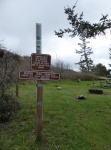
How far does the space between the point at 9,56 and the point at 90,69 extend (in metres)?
38.1

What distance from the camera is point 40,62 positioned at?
5.73 m

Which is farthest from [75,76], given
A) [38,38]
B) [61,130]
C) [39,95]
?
[39,95]

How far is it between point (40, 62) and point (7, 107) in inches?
91.0

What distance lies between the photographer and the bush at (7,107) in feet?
23.4

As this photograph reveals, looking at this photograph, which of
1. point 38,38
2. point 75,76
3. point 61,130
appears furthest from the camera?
point 75,76

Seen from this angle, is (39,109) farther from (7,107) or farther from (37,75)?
(7,107)

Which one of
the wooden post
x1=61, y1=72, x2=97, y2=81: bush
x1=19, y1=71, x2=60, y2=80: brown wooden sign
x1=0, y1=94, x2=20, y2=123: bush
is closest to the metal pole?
the wooden post

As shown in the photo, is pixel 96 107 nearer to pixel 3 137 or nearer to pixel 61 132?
pixel 61 132

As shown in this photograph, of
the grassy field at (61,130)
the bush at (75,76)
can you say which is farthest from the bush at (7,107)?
the bush at (75,76)

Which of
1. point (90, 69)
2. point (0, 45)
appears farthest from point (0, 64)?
point (90, 69)

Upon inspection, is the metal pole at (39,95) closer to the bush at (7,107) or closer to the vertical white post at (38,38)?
the vertical white post at (38,38)

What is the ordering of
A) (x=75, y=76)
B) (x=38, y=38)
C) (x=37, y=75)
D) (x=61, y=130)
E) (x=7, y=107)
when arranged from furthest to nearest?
(x=75, y=76) → (x=7, y=107) → (x=61, y=130) → (x=38, y=38) → (x=37, y=75)

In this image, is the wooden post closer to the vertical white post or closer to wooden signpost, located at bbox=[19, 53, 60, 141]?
wooden signpost, located at bbox=[19, 53, 60, 141]

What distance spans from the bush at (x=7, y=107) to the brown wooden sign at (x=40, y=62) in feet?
7.07
